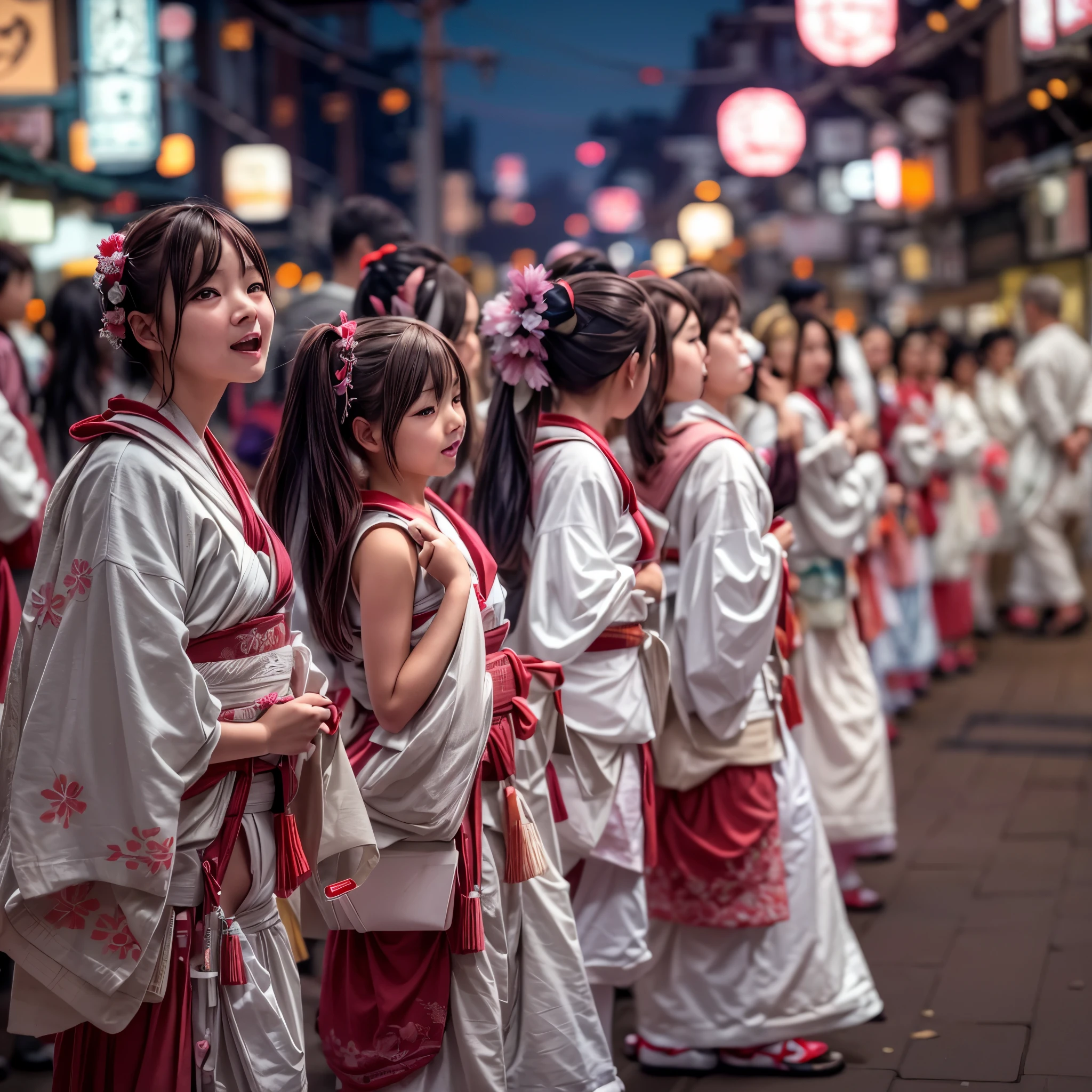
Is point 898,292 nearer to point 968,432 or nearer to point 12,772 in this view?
point 968,432

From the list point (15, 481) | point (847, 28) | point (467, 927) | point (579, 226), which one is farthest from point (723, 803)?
point (579, 226)

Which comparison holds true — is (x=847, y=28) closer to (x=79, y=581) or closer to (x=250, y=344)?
(x=250, y=344)

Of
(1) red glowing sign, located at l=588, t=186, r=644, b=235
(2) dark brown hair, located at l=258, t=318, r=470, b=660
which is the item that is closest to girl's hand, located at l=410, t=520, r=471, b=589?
(2) dark brown hair, located at l=258, t=318, r=470, b=660

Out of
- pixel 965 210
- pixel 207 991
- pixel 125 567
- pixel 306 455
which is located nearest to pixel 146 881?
pixel 207 991

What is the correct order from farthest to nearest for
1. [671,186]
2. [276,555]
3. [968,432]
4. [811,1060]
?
[671,186] → [968,432] → [811,1060] → [276,555]

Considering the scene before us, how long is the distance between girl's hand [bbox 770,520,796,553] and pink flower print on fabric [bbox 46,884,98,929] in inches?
86.5

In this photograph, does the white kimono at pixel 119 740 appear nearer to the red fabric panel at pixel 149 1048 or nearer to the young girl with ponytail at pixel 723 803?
the red fabric panel at pixel 149 1048

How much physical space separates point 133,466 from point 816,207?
26.3 meters

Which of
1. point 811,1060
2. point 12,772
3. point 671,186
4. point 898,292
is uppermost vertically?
point 671,186

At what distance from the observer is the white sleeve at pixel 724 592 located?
138 inches

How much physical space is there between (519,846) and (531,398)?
43.8 inches

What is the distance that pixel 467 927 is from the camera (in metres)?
2.73

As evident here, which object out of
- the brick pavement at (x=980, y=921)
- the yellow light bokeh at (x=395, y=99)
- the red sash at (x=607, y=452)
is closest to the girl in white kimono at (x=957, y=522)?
the brick pavement at (x=980, y=921)

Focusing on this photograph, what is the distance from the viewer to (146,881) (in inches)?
82.2
